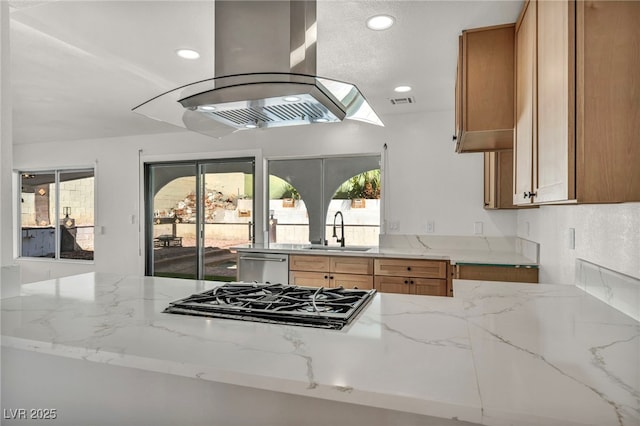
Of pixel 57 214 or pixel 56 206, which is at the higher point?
A: pixel 56 206

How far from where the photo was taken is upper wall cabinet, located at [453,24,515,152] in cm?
188

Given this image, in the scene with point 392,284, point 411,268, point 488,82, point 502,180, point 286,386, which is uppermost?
point 488,82

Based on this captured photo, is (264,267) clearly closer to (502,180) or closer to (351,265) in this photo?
(351,265)

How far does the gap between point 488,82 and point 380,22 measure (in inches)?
26.5

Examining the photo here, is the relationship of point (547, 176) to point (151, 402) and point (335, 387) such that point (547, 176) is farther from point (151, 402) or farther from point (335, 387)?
point (151, 402)

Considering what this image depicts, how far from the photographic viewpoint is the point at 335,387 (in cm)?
83

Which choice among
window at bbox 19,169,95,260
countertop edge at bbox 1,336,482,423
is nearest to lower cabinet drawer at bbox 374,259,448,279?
countertop edge at bbox 1,336,482,423

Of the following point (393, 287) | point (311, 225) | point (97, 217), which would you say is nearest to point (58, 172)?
point (97, 217)

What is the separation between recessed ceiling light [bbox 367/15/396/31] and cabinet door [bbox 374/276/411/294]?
83.2 inches

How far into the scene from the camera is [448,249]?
3.79 m

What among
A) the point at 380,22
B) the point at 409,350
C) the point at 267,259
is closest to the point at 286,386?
the point at 409,350

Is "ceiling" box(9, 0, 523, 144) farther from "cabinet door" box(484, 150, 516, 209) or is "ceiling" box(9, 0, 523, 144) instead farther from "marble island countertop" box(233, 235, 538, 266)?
"marble island countertop" box(233, 235, 538, 266)

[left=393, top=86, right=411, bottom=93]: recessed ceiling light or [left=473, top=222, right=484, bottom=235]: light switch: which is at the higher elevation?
[left=393, top=86, right=411, bottom=93]: recessed ceiling light

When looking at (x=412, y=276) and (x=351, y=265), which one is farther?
(x=351, y=265)
